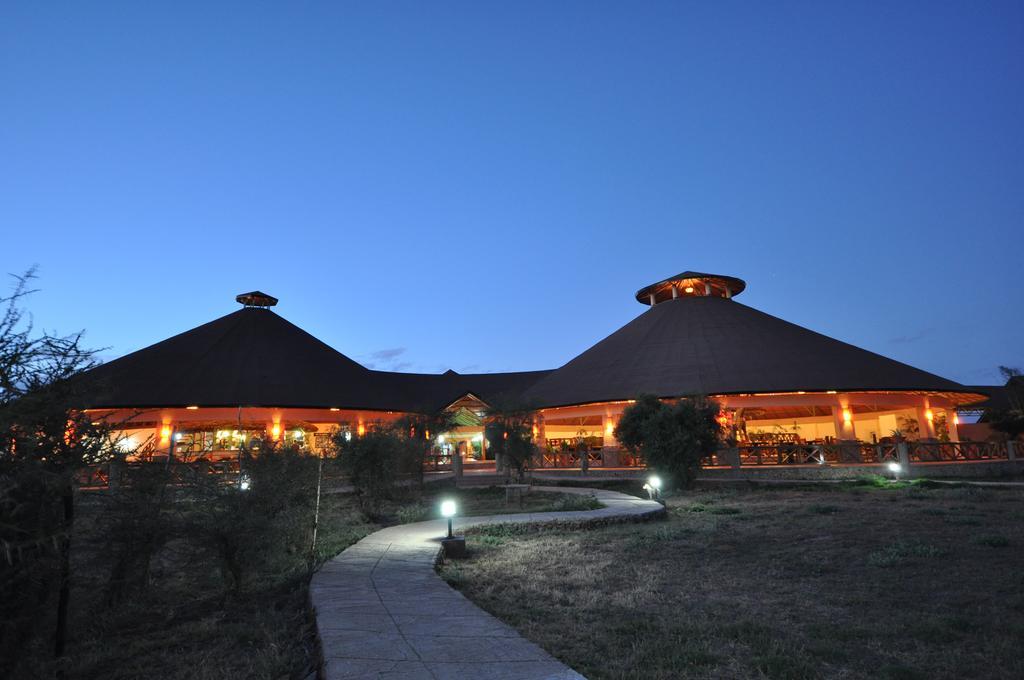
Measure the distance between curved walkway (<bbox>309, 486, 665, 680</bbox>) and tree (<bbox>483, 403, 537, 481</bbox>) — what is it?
14.9 metres

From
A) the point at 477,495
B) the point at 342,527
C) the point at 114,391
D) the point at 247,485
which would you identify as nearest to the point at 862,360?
the point at 477,495

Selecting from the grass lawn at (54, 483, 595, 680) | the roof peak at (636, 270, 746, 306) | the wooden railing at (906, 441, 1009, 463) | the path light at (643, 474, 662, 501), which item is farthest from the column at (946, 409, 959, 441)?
the grass lawn at (54, 483, 595, 680)

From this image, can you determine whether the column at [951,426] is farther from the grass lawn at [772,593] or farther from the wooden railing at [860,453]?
the grass lawn at [772,593]

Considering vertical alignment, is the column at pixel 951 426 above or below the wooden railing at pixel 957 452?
above

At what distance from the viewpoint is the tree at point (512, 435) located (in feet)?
83.7

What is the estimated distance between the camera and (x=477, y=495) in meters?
25.3

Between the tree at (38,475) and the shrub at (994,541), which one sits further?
the shrub at (994,541)

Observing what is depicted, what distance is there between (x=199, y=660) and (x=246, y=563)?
8.76 ft

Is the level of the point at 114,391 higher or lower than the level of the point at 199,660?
higher

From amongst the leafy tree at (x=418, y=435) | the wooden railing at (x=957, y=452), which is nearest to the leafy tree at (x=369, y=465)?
the leafy tree at (x=418, y=435)

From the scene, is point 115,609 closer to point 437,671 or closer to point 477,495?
point 437,671

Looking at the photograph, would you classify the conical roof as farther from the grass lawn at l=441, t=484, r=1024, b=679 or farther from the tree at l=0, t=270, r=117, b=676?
the tree at l=0, t=270, r=117, b=676

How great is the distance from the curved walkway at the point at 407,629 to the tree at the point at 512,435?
14.9m

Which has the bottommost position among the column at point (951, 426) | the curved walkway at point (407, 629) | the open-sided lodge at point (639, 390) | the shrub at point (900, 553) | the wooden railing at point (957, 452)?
the shrub at point (900, 553)
